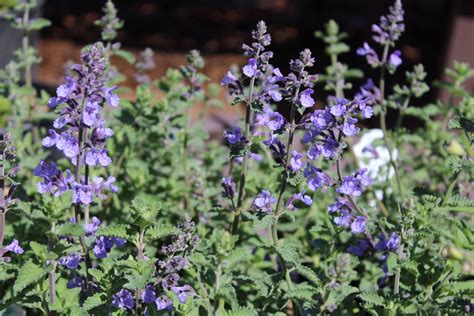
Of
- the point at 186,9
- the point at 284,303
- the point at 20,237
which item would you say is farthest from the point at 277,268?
the point at 186,9

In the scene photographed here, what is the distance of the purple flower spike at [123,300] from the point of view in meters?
1.99

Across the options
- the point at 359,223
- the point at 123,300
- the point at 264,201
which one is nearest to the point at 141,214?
the point at 123,300

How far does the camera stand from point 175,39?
37.6 feet

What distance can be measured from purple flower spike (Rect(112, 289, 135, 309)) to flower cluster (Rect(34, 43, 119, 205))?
24 centimetres

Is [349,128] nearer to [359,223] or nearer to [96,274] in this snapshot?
[359,223]

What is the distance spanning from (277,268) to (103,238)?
2.25ft

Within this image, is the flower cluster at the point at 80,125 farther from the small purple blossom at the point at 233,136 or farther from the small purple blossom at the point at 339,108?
the small purple blossom at the point at 339,108

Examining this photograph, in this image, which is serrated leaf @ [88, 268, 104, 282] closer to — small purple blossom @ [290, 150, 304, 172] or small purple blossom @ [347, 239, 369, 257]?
small purple blossom @ [290, 150, 304, 172]

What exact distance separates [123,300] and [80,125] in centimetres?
45

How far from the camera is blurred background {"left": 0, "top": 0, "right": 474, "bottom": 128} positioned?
949 cm

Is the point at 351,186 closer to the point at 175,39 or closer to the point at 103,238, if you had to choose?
the point at 103,238

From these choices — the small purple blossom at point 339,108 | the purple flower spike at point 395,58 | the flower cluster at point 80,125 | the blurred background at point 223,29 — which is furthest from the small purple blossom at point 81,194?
the blurred background at point 223,29

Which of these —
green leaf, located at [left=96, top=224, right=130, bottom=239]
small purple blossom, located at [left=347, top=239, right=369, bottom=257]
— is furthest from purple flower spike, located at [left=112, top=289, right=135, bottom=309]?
small purple blossom, located at [left=347, top=239, right=369, bottom=257]

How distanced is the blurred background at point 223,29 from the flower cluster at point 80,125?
21.2 feet
